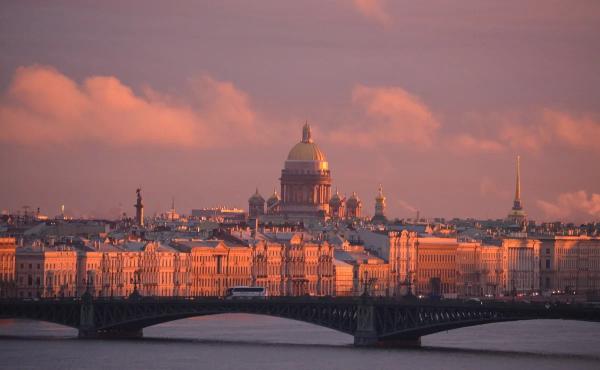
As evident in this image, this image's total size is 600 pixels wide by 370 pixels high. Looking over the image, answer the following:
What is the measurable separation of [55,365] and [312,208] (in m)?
99.8

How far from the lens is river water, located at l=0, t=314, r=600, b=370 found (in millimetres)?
88688

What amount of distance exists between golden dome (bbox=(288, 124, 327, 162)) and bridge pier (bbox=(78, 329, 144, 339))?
90345mm

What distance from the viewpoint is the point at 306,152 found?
191 m

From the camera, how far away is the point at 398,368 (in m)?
87.4

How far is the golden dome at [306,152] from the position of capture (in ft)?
624

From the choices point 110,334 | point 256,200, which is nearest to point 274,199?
point 256,200

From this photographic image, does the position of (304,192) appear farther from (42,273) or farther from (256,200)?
(42,273)

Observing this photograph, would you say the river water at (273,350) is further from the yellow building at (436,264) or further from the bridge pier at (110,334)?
the yellow building at (436,264)

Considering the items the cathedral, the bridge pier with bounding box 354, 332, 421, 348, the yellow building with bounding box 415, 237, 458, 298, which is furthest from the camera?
the cathedral

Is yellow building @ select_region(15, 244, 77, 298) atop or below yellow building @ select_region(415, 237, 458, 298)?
below

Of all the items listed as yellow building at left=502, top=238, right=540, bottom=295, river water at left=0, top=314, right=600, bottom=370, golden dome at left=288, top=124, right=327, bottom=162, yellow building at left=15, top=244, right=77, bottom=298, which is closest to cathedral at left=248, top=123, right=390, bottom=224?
golden dome at left=288, top=124, right=327, bottom=162

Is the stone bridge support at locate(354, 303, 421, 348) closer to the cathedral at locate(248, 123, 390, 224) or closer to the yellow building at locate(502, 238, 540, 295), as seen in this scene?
the yellow building at locate(502, 238, 540, 295)

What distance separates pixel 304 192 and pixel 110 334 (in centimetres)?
8959

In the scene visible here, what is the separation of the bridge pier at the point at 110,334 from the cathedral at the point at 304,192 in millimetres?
83913
